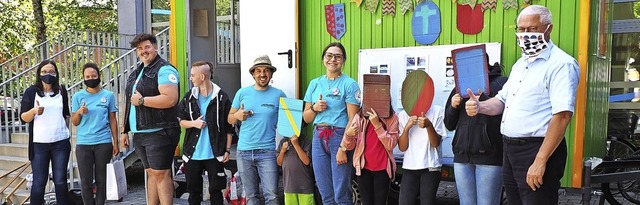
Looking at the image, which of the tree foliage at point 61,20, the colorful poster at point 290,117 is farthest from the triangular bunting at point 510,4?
the tree foliage at point 61,20

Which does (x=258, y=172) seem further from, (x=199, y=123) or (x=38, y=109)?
(x=38, y=109)

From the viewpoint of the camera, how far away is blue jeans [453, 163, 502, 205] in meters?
3.55

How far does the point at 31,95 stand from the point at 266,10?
2.46 meters

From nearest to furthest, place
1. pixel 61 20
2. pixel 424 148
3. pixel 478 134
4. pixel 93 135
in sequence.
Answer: pixel 478 134
pixel 424 148
pixel 93 135
pixel 61 20

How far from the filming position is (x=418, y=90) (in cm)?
395

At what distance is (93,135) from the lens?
516 centimetres

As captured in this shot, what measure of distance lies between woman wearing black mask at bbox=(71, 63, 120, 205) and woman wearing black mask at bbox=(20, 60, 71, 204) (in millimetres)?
198

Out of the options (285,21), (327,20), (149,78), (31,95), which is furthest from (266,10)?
(31,95)

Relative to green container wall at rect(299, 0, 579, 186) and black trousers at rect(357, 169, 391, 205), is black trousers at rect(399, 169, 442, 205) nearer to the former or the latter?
black trousers at rect(357, 169, 391, 205)

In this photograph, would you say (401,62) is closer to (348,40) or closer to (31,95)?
(348,40)

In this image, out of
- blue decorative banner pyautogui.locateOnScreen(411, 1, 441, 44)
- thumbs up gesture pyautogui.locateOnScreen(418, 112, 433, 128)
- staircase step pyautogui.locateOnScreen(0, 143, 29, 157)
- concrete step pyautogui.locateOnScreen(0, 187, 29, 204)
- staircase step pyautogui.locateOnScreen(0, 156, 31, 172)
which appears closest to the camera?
thumbs up gesture pyautogui.locateOnScreen(418, 112, 433, 128)

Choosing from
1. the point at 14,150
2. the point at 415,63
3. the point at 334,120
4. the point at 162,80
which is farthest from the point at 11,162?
the point at 415,63

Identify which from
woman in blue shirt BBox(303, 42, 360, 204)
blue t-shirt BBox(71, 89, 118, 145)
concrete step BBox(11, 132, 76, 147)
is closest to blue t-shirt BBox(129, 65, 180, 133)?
blue t-shirt BBox(71, 89, 118, 145)

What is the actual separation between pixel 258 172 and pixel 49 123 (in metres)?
2.20
